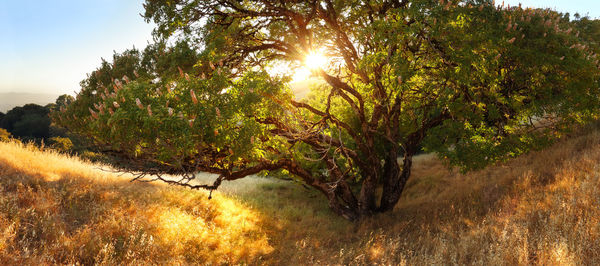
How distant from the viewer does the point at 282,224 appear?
34.0ft

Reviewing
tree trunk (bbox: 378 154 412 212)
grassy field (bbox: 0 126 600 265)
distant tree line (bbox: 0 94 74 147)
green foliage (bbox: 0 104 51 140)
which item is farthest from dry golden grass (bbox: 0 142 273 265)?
green foliage (bbox: 0 104 51 140)

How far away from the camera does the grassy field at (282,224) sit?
536 cm

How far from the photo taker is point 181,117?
202 inches

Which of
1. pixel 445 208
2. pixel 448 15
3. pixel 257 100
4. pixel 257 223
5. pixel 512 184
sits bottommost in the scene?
pixel 257 223

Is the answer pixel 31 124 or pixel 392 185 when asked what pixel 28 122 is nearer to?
pixel 31 124

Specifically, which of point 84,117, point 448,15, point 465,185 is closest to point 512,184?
point 465,185

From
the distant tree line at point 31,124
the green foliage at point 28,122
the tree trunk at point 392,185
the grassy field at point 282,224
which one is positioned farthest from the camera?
the green foliage at point 28,122

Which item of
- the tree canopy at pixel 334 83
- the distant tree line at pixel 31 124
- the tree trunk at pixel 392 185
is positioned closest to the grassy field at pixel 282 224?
the tree trunk at pixel 392 185

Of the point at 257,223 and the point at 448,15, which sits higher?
the point at 448,15

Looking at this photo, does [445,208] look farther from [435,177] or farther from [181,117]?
[181,117]

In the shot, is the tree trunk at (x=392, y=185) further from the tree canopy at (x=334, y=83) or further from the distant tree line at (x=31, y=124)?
the distant tree line at (x=31, y=124)

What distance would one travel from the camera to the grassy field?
17.6ft

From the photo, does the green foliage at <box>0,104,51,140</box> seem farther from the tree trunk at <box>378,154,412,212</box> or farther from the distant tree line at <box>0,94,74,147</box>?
the tree trunk at <box>378,154,412,212</box>

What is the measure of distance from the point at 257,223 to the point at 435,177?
11.3 metres
